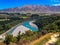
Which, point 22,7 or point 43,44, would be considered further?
point 22,7

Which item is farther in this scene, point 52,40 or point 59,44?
point 52,40

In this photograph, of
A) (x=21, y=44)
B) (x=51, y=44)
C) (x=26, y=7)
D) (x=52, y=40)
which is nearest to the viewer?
(x=21, y=44)

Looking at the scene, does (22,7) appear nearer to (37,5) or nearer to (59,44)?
(37,5)

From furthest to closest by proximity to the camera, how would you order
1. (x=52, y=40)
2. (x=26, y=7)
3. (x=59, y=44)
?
(x=26, y=7), (x=52, y=40), (x=59, y=44)

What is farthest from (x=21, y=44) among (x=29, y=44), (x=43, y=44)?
(x=43, y=44)

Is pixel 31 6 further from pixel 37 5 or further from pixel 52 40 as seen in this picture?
pixel 52 40

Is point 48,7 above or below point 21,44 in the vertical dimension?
above

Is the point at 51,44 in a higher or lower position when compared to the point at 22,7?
lower

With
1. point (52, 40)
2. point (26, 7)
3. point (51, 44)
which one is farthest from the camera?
point (26, 7)

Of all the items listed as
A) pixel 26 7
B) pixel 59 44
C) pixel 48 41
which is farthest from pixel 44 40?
pixel 26 7
